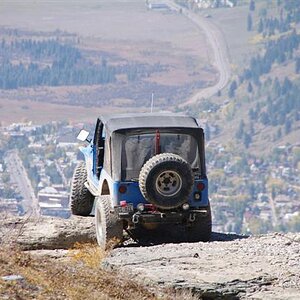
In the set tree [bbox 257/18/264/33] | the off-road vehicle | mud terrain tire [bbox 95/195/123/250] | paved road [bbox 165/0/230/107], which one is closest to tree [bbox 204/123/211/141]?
paved road [bbox 165/0/230/107]

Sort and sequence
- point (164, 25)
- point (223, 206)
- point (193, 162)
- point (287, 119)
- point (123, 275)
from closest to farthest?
point (123, 275)
point (193, 162)
point (223, 206)
point (287, 119)
point (164, 25)

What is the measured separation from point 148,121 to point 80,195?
2.89 meters

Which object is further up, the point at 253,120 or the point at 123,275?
the point at 123,275

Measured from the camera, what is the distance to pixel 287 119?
120 m

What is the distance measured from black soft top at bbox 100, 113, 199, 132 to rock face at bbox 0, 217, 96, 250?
1405 mm

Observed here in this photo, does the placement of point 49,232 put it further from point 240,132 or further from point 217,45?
point 217,45

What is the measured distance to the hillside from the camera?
9.92m

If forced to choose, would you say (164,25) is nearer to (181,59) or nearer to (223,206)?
(181,59)

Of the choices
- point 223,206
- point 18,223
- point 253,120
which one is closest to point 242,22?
point 253,120

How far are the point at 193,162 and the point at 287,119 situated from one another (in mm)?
105949

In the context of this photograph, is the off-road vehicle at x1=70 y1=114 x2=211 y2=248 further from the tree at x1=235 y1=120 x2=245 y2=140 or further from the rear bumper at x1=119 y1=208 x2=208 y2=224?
the tree at x1=235 y1=120 x2=245 y2=140

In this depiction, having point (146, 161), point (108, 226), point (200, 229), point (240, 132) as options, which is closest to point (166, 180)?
point (146, 161)

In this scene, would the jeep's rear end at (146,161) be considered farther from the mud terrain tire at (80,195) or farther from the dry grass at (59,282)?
the mud terrain tire at (80,195)

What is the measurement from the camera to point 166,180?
13.8 m
